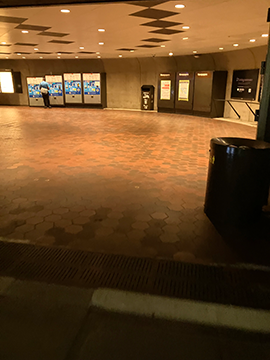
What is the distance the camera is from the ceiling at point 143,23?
5.53m

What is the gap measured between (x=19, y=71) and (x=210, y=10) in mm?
17357

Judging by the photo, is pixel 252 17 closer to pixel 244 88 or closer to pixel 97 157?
pixel 97 157

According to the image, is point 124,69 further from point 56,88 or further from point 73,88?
point 56,88

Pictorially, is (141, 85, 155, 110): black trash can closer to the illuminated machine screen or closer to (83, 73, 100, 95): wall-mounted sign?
(83, 73, 100, 95): wall-mounted sign

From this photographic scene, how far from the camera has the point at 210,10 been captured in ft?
18.9

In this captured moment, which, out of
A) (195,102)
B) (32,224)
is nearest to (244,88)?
(195,102)

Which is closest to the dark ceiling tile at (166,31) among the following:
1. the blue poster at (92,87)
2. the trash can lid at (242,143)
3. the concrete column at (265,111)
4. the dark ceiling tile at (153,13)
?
the dark ceiling tile at (153,13)

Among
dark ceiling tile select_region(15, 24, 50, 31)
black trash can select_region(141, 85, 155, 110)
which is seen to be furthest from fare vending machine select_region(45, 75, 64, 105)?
Answer: dark ceiling tile select_region(15, 24, 50, 31)

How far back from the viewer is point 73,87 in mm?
17625

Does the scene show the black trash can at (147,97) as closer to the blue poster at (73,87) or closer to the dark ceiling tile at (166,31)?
the blue poster at (73,87)

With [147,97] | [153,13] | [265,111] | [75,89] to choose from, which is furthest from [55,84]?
[265,111]

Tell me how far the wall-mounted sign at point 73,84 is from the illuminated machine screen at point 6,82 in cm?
488

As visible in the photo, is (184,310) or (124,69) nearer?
(184,310)

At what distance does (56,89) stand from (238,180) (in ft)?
57.1
